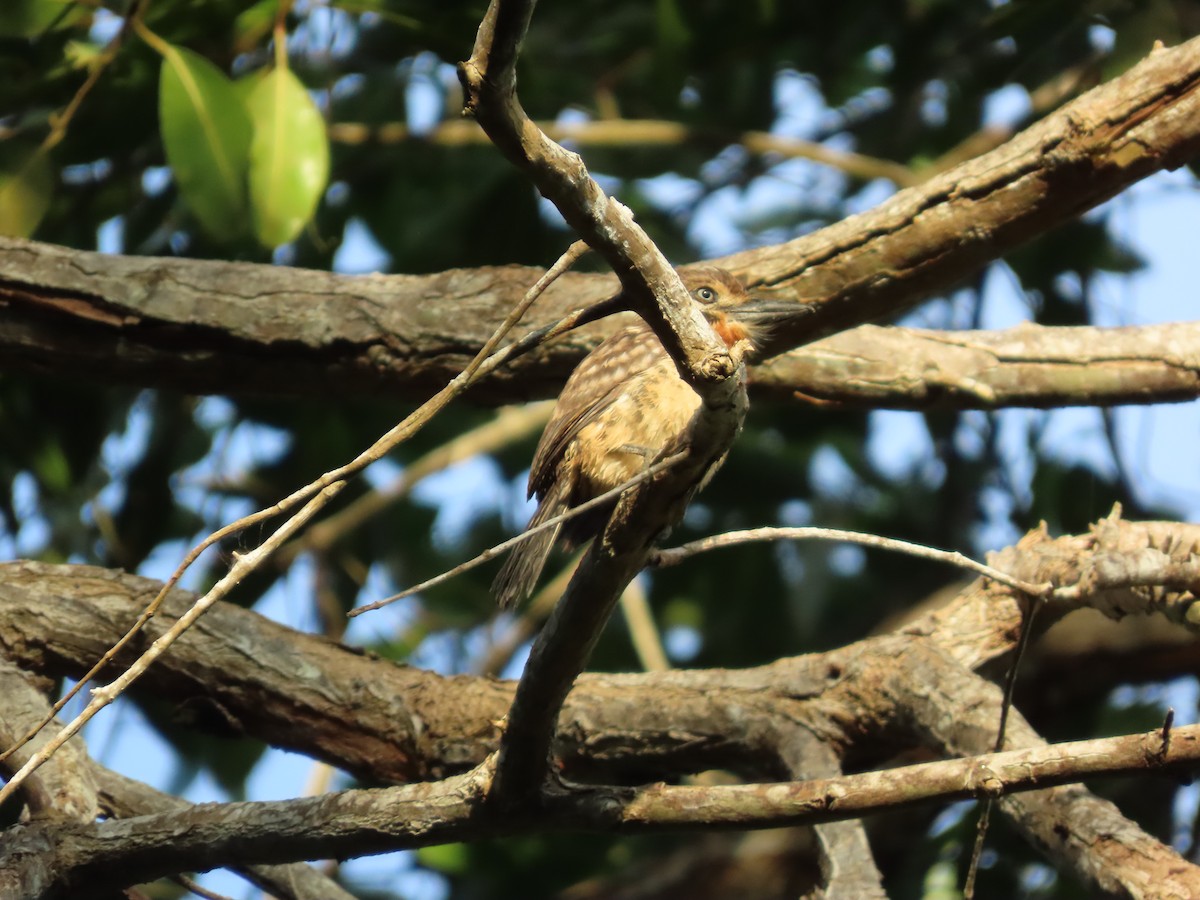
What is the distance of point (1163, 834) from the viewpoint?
5.39m

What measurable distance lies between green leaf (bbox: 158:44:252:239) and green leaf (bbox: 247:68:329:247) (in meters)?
0.07

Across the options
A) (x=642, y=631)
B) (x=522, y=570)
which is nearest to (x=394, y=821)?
(x=522, y=570)

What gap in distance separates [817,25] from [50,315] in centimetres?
342

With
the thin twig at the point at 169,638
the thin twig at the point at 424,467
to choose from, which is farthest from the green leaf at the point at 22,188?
the thin twig at the point at 169,638

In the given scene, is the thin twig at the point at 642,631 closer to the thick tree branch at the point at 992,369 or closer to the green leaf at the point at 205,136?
the thick tree branch at the point at 992,369

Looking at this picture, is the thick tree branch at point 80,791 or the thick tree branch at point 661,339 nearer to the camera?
the thick tree branch at point 661,339

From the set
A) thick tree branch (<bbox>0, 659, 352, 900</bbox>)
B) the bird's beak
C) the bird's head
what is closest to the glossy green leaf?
thick tree branch (<bbox>0, 659, 352, 900</bbox>)

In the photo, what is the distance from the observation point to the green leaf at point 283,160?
400 cm

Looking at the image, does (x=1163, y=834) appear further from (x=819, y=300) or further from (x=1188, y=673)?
(x=819, y=300)

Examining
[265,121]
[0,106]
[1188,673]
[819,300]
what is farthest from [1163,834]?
[0,106]

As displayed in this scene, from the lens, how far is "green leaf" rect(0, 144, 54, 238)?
4137 millimetres

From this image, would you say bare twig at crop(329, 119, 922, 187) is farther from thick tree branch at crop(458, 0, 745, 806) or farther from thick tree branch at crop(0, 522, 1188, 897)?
thick tree branch at crop(458, 0, 745, 806)

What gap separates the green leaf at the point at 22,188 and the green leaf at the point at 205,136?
526 millimetres

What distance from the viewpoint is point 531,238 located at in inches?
217
